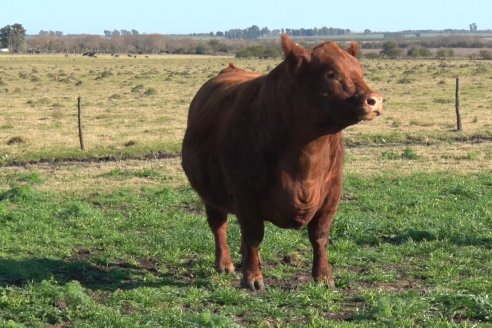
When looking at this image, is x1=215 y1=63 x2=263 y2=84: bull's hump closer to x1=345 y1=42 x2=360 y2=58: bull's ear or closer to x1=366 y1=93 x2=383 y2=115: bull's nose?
x1=345 y1=42 x2=360 y2=58: bull's ear

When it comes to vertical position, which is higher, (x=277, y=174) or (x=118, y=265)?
(x=277, y=174)

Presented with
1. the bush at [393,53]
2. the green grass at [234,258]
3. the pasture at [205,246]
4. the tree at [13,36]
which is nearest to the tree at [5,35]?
the tree at [13,36]

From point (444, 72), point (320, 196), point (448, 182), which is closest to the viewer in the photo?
point (320, 196)

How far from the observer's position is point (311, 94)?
6.45 m

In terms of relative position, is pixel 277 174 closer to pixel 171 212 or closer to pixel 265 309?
pixel 265 309

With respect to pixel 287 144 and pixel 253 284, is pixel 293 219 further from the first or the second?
pixel 253 284

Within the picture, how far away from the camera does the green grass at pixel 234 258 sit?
6.29 metres

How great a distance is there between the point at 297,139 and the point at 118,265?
2.80m

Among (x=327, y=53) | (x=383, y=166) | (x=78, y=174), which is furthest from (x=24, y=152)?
(x=327, y=53)

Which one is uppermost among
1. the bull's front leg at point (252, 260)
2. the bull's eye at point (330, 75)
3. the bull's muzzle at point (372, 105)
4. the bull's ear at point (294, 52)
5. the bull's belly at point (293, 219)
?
the bull's ear at point (294, 52)

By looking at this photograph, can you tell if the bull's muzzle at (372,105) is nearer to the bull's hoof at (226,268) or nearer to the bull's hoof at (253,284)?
the bull's hoof at (253,284)

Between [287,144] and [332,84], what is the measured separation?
74 cm

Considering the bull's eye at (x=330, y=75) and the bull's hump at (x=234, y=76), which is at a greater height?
the bull's eye at (x=330, y=75)

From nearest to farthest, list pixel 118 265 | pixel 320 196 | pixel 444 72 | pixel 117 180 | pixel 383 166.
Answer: pixel 320 196, pixel 118 265, pixel 117 180, pixel 383 166, pixel 444 72
